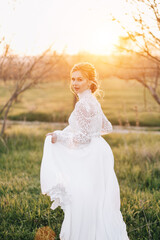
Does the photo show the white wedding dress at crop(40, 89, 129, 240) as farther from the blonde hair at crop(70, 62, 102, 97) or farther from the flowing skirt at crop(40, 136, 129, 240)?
the blonde hair at crop(70, 62, 102, 97)

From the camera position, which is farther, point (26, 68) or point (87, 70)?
point (26, 68)

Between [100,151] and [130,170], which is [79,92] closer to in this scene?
[100,151]

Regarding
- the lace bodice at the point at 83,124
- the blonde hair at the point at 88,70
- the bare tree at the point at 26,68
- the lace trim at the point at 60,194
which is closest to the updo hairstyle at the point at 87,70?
the blonde hair at the point at 88,70

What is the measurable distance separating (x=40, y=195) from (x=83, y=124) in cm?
196

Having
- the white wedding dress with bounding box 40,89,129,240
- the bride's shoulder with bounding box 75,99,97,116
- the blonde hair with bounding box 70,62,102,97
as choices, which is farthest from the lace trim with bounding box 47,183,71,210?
the blonde hair with bounding box 70,62,102,97

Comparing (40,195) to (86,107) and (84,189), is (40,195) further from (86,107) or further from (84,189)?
(86,107)

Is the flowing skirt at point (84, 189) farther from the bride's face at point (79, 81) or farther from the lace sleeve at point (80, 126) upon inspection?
the bride's face at point (79, 81)

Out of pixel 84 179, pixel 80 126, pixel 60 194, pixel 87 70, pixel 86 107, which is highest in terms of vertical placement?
pixel 87 70

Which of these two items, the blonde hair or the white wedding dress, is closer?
the white wedding dress

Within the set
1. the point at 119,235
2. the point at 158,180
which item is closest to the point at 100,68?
the point at 158,180

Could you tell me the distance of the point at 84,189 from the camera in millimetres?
2463

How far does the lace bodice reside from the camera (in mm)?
2480

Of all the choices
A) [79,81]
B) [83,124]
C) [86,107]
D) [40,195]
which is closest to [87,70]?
[79,81]

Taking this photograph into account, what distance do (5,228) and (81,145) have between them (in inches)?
58.6
